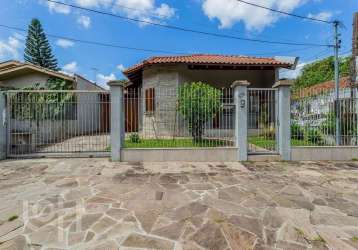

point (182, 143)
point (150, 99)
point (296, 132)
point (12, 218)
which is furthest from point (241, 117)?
point (12, 218)

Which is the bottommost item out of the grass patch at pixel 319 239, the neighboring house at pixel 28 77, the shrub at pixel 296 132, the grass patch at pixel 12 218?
the grass patch at pixel 319 239

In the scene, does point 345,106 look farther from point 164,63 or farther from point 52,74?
point 52,74

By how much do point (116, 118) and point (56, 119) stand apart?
5023 millimetres

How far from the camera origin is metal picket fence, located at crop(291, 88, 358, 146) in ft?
25.3

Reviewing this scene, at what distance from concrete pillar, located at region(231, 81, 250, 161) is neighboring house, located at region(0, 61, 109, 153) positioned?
4943 mm

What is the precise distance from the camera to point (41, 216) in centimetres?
344

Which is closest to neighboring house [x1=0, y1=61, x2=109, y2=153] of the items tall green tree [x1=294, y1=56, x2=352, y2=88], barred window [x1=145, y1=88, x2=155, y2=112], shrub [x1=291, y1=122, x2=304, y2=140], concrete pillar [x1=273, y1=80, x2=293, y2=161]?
barred window [x1=145, y1=88, x2=155, y2=112]

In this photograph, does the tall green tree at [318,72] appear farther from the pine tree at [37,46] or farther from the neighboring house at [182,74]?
the pine tree at [37,46]

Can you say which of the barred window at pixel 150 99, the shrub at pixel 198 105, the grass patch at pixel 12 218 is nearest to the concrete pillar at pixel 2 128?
the grass patch at pixel 12 218

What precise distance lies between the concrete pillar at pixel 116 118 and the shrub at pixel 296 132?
5.84 meters

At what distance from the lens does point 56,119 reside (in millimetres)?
10469

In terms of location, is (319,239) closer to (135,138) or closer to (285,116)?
(285,116)

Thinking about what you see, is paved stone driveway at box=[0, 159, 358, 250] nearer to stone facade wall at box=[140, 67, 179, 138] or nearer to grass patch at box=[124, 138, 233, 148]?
grass patch at box=[124, 138, 233, 148]

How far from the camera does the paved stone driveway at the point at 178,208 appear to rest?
284 centimetres
